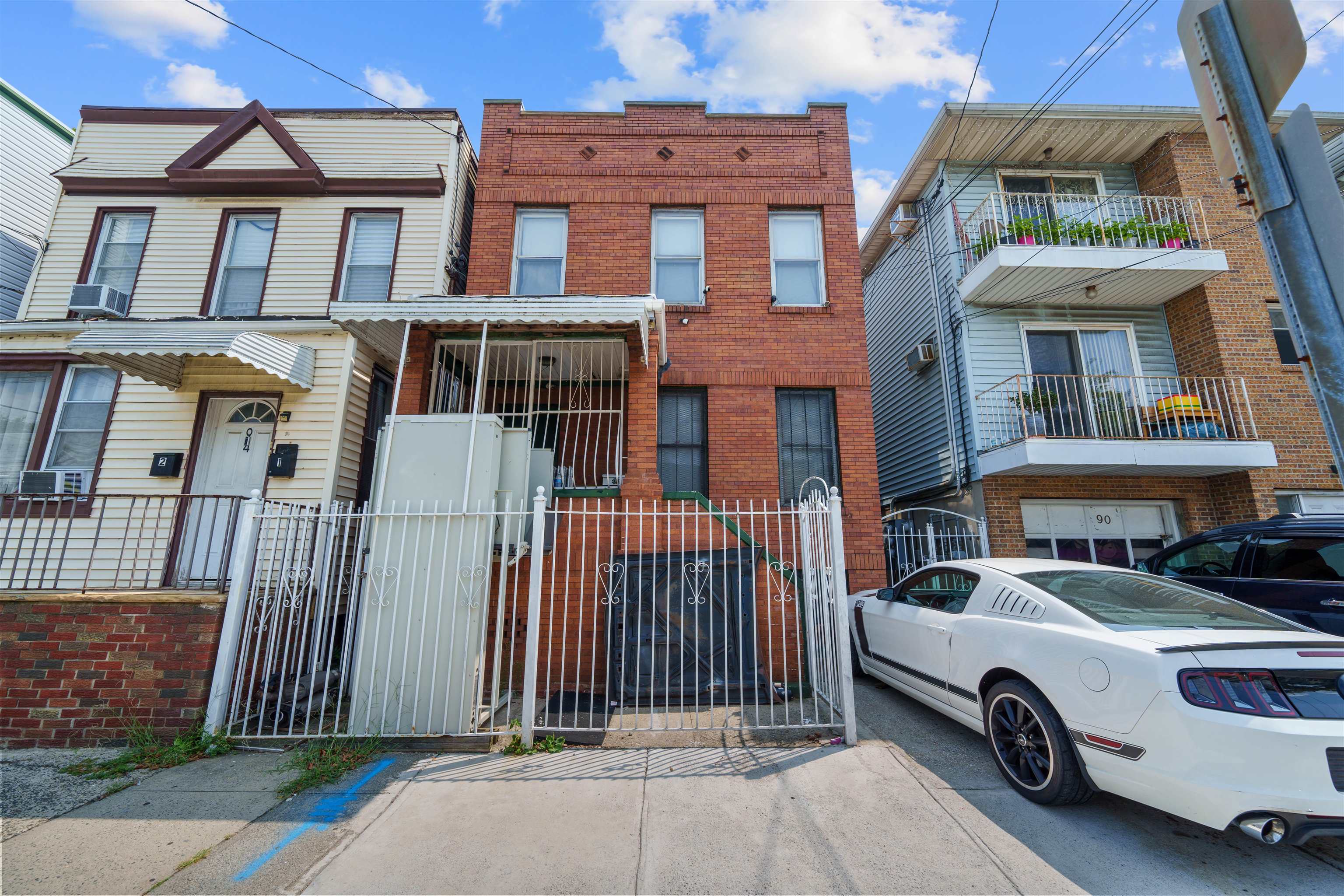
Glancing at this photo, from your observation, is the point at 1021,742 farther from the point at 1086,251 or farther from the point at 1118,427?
the point at 1086,251

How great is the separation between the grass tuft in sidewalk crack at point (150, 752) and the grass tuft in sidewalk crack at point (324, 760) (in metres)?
0.73

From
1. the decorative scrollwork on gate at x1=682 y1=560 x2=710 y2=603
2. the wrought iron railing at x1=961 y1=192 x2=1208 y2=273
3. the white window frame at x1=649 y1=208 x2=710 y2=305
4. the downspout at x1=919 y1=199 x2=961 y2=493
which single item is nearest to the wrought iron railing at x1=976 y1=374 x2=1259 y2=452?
the downspout at x1=919 y1=199 x2=961 y2=493

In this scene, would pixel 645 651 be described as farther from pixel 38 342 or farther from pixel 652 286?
pixel 38 342

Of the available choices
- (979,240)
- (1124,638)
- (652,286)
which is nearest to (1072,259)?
(979,240)

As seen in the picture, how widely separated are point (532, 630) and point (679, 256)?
22.2ft

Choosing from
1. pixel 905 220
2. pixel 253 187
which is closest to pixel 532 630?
pixel 253 187

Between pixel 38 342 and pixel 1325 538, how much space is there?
15765 millimetres

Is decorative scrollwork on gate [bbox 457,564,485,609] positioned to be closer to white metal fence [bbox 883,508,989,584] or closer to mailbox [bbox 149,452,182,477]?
mailbox [bbox 149,452,182,477]

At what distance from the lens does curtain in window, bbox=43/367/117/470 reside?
8.01 meters

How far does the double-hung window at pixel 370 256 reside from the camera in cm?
884

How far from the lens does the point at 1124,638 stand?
10.8 feet

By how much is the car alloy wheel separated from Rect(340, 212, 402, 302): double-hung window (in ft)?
30.4

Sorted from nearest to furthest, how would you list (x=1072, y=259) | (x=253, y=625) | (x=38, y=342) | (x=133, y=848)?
1. (x=133, y=848)
2. (x=253, y=625)
3. (x=38, y=342)
4. (x=1072, y=259)

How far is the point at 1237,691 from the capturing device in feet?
9.43
